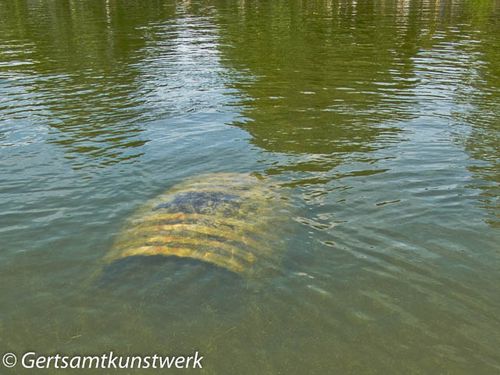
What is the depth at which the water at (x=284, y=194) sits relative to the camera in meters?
6.59

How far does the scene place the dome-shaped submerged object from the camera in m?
8.16

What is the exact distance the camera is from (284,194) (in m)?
10.6

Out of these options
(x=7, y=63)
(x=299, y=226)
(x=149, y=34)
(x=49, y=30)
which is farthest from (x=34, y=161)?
Result: (x=49, y=30)

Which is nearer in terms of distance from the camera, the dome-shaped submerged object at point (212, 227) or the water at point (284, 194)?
the water at point (284, 194)

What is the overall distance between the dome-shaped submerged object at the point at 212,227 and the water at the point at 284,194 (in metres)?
0.29

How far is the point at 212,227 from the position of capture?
876 centimetres

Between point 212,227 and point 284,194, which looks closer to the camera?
point 212,227

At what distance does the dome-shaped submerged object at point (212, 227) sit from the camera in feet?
26.8

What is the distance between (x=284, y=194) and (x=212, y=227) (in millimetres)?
2341

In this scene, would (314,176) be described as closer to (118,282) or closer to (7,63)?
(118,282)

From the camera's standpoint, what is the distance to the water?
21.6 ft

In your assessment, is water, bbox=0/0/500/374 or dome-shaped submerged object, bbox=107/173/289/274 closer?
water, bbox=0/0/500/374

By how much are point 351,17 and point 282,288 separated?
138 ft

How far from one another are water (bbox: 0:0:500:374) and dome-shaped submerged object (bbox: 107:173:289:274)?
29cm
